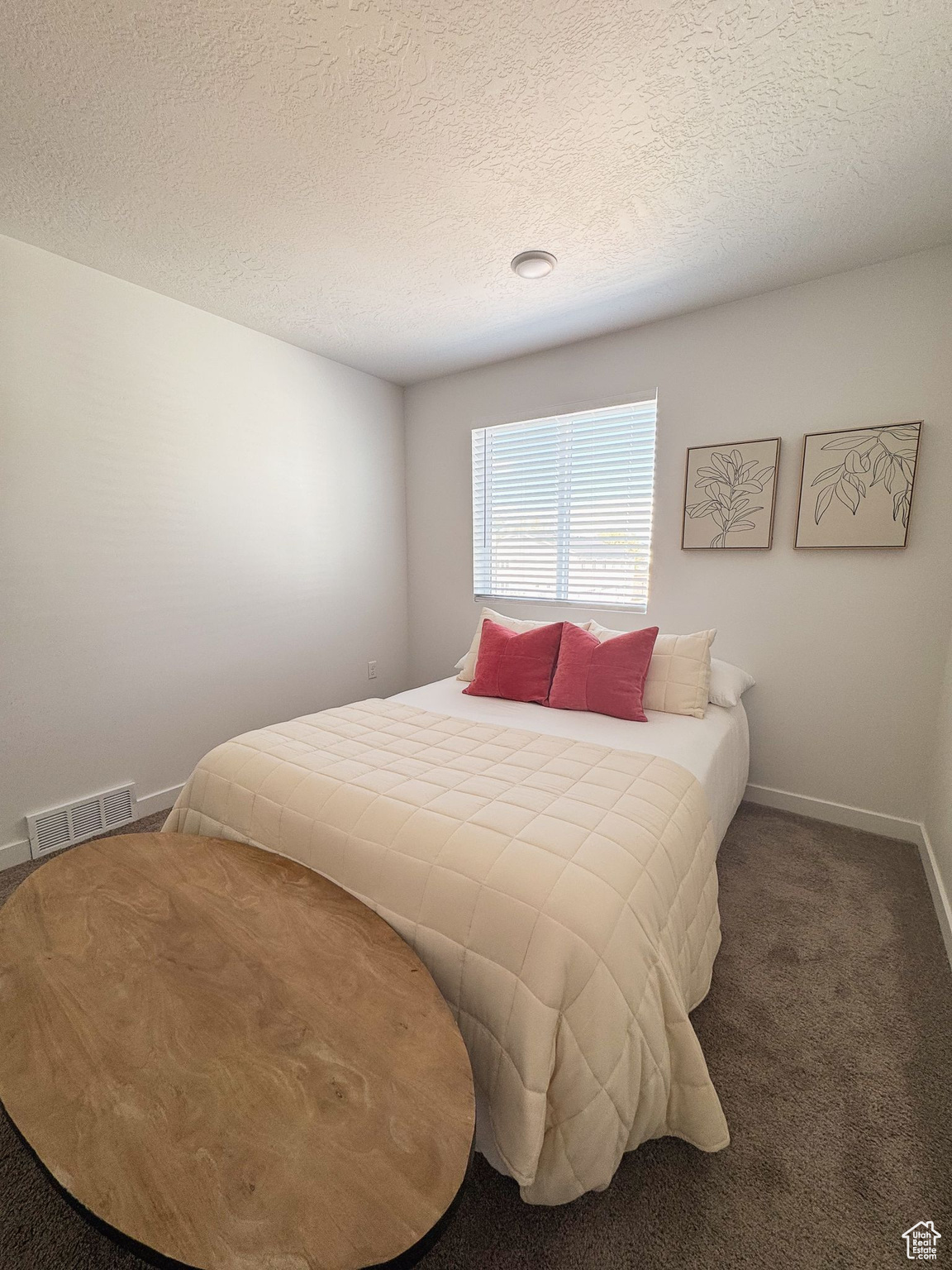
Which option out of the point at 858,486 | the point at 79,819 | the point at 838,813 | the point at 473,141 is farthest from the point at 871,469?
the point at 79,819

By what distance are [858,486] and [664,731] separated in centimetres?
147

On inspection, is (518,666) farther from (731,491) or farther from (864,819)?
(864,819)

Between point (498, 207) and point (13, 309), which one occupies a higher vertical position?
point (498, 207)

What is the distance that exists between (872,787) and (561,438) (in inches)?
99.3

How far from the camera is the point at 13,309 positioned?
2.09 m

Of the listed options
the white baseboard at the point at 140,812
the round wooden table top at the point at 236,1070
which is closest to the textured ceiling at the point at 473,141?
the round wooden table top at the point at 236,1070

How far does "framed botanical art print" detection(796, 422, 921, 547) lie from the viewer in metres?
2.26

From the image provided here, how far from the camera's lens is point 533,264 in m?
2.22

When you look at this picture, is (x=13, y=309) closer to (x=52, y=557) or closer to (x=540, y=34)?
(x=52, y=557)

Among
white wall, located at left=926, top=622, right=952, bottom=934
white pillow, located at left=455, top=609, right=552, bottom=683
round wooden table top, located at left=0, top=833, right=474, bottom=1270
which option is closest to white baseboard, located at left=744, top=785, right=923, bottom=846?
white wall, located at left=926, top=622, right=952, bottom=934

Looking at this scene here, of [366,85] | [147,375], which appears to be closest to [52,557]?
[147,375]

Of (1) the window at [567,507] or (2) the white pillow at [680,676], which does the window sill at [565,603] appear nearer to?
(1) the window at [567,507]

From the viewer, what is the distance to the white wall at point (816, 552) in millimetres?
2238

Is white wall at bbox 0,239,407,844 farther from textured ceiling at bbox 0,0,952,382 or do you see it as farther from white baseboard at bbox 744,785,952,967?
white baseboard at bbox 744,785,952,967
